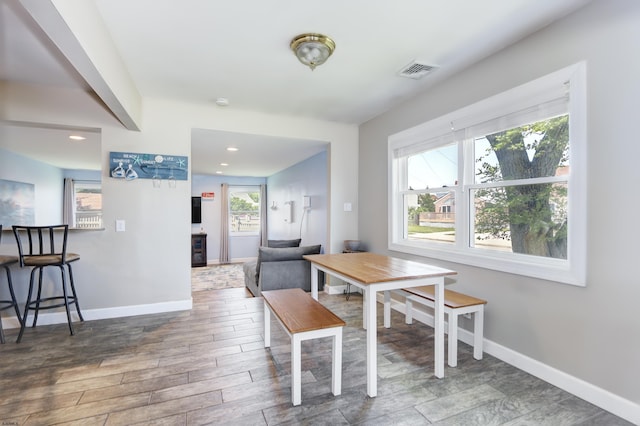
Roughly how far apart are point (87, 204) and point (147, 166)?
539cm

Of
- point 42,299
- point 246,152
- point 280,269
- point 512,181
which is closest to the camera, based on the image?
point 512,181

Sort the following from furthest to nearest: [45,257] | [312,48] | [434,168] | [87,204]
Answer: [87,204] → [434,168] → [45,257] → [312,48]

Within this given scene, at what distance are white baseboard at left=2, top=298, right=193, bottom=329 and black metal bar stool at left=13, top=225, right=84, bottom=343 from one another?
89 mm

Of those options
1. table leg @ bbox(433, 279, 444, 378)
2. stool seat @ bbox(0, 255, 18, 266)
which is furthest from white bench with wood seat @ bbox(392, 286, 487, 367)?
stool seat @ bbox(0, 255, 18, 266)

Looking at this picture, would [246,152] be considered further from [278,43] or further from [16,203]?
[16,203]

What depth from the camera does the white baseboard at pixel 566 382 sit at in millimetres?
1695

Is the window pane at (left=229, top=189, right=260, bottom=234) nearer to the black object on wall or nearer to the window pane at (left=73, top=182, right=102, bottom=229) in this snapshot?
the black object on wall

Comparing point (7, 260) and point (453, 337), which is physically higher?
point (7, 260)

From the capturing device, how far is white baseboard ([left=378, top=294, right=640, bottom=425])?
170cm

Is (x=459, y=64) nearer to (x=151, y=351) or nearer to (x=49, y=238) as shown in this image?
(x=151, y=351)

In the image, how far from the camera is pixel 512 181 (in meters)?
2.38

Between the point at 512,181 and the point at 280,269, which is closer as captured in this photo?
the point at 512,181

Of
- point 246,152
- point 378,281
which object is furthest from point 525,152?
point 246,152

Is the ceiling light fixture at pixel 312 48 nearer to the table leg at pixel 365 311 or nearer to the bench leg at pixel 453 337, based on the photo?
the table leg at pixel 365 311
